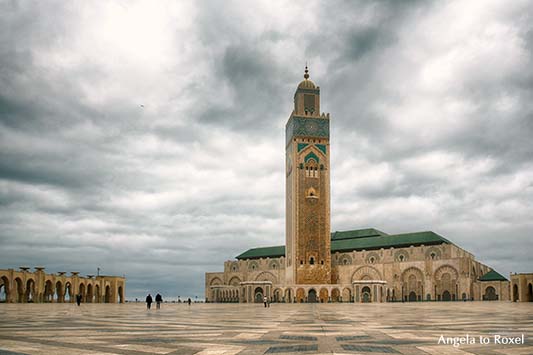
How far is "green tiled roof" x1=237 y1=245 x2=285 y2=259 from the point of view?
9467 cm

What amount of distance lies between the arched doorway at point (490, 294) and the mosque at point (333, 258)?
0.42 ft

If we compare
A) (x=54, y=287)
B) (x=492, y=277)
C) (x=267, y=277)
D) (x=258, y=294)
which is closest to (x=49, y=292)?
(x=54, y=287)

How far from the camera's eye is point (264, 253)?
9744 centimetres

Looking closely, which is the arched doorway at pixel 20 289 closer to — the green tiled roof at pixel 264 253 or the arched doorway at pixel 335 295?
the arched doorway at pixel 335 295

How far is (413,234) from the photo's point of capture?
80.2 metres

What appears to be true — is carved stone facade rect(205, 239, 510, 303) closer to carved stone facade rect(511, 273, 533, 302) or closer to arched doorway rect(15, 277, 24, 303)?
carved stone facade rect(511, 273, 533, 302)

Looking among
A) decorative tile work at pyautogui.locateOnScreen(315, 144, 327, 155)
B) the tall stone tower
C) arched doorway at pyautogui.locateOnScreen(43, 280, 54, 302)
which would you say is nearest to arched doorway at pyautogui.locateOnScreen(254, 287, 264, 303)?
the tall stone tower

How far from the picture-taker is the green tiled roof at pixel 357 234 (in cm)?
8938

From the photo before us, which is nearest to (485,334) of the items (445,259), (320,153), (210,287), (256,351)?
(256,351)

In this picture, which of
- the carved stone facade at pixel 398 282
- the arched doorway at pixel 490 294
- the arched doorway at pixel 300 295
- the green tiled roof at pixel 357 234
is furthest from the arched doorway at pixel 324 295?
the arched doorway at pixel 490 294

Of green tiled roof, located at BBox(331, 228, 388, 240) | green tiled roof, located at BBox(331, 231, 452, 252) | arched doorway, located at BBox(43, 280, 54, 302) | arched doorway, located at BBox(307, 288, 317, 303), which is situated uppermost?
green tiled roof, located at BBox(331, 228, 388, 240)

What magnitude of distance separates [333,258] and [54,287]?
4463 cm

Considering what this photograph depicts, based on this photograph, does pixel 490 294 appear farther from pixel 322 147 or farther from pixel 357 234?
pixel 322 147

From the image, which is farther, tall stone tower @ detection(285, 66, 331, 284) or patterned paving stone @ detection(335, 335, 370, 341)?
tall stone tower @ detection(285, 66, 331, 284)
